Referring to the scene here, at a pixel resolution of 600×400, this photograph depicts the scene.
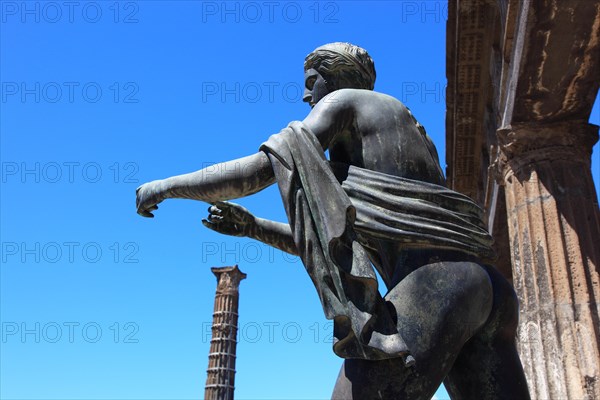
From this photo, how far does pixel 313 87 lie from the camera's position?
8.98 ft

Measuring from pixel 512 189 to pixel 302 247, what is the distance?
6.21 meters

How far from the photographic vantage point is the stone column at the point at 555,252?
251 inches

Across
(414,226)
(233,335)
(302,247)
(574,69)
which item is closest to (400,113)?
(414,226)

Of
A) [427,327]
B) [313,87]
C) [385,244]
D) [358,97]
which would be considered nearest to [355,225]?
[385,244]

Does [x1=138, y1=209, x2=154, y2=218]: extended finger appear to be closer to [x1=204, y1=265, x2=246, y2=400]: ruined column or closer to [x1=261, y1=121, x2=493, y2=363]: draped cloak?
[x1=261, y1=121, x2=493, y2=363]: draped cloak

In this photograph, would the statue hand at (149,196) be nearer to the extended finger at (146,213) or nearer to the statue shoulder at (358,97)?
the extended finger at (146,213)

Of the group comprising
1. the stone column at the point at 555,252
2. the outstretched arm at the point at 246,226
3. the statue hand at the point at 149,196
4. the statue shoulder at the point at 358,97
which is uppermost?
the stone column at the point at 555,252

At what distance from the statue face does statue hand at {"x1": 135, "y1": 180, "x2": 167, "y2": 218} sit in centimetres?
74

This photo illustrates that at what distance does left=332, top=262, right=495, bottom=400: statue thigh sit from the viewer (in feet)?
6.76

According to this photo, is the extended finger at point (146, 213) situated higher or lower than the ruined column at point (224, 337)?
lower

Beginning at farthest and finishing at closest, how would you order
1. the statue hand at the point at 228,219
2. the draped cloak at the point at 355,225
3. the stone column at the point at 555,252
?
1. the stone column at the point at 555,252
2. the statue hand at the point at 228,219
3. the draped cloak at the point at 355,225

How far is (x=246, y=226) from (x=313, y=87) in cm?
69

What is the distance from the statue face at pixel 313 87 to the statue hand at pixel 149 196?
74 centimetres

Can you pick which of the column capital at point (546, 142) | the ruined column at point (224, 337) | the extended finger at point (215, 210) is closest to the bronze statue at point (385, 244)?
the extended finger at point (215, 210)
